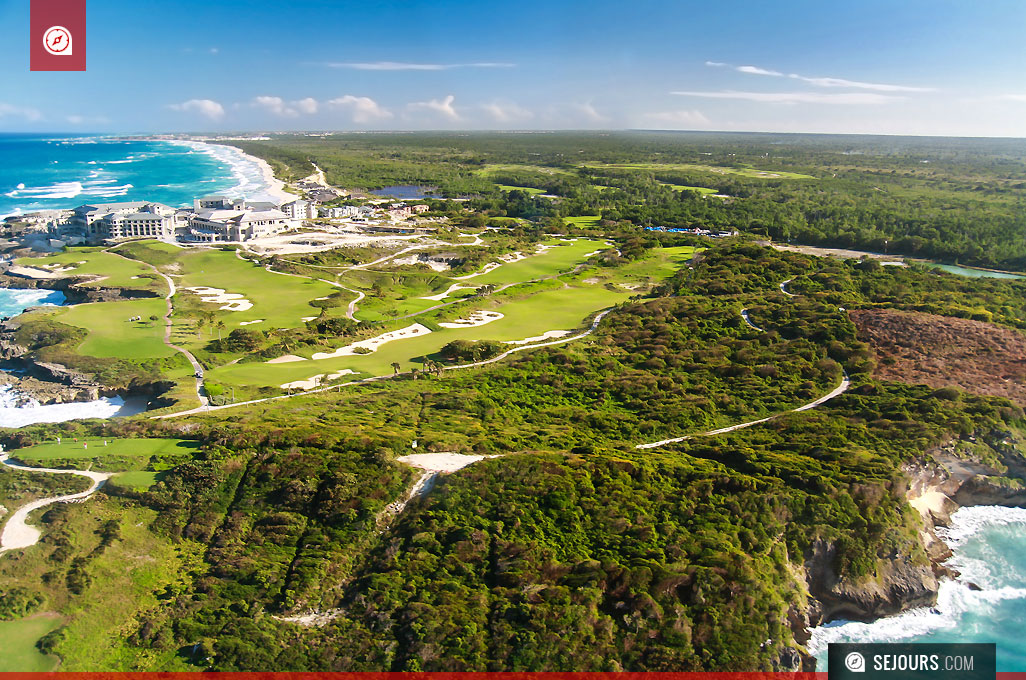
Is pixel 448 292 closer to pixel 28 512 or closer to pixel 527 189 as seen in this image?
pixel 28 512

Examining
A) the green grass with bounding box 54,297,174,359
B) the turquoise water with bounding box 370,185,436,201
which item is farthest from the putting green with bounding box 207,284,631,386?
the turquoise water with bounding box 370,185,436,201

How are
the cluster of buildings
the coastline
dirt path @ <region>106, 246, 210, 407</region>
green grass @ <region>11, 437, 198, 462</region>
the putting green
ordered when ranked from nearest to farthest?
green grass @ <region>11, 437, 198, 462</region>, dirt path @ <region>106, 246, 210, 407</region>, the putting green, the cluster of buildings, the coastline

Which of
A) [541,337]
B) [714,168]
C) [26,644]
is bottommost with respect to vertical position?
[26,644]

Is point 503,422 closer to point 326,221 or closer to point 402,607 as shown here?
point 402,607

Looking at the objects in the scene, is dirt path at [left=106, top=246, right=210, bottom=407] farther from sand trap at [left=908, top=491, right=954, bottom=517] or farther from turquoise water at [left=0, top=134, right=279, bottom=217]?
turquoise water at [left=0, top=134, right=279, bottom=217]

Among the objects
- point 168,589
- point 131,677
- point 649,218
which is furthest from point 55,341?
point 649,218

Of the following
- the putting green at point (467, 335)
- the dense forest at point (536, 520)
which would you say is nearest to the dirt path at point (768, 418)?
the dense forest at point (536, 520)

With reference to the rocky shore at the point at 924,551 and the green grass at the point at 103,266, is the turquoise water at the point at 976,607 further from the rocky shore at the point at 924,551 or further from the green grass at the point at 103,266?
the green grass at the point at 103,266

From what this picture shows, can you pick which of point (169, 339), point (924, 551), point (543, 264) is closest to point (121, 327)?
point (169, 339)
